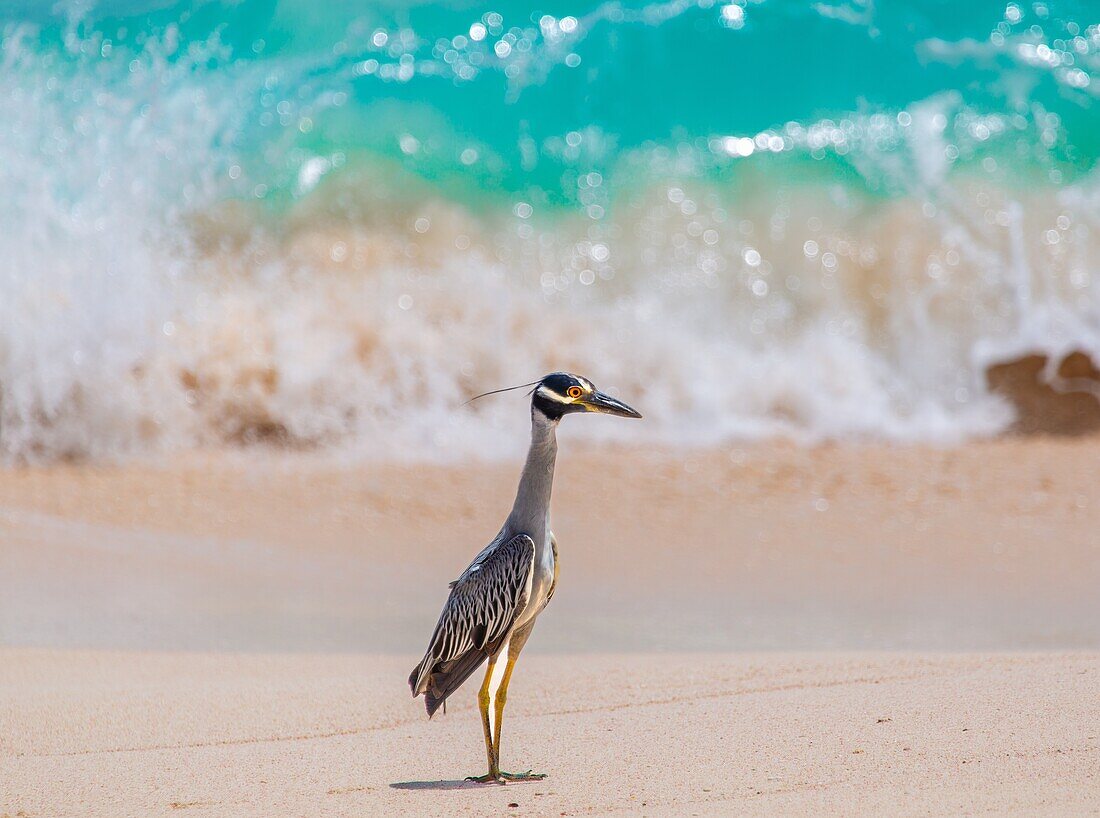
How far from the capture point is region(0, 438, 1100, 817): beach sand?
3170 millimetres

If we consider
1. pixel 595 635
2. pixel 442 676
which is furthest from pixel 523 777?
pixel 595 635

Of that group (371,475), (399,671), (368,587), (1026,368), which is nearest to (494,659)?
(399,671)

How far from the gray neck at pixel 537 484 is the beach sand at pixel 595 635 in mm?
689

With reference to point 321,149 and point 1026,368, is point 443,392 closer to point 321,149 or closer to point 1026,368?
point 321,149

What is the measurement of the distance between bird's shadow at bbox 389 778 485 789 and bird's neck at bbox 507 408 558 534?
2.30 ft

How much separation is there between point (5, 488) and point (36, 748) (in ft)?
13.1

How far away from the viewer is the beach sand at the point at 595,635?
317 centimetres

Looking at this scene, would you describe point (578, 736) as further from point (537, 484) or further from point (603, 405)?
point (603, 405)

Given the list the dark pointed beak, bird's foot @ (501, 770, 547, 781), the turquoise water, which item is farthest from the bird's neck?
the turquoise water

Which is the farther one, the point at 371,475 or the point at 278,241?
the point at 278,241

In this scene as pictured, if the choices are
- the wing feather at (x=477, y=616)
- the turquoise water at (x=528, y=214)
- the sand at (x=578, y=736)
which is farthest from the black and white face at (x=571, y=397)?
the turquoise water at (x=528, y=214)

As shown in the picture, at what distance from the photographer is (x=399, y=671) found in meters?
4.45

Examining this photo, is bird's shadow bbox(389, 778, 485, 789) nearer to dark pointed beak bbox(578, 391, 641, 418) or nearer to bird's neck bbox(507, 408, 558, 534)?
bird's neck bbox(507, 408, 558, 534)

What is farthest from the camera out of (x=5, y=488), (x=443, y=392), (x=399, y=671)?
(x=443, y=392)
